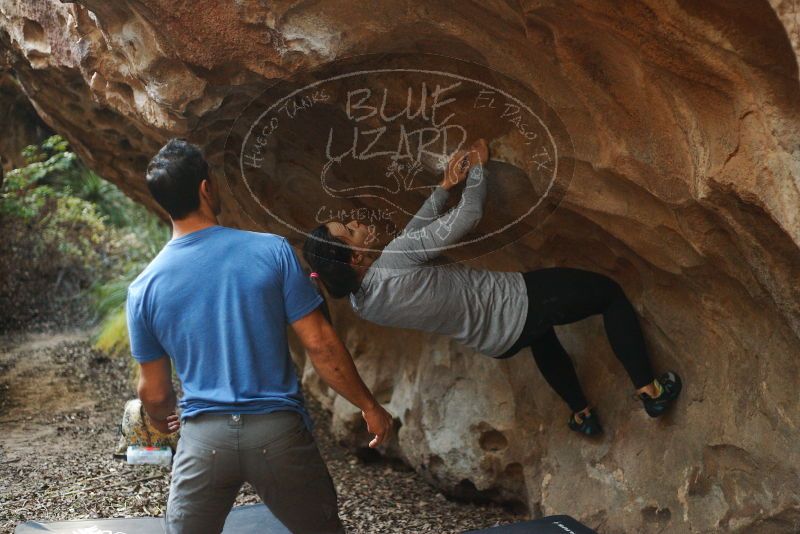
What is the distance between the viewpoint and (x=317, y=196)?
3.96 m

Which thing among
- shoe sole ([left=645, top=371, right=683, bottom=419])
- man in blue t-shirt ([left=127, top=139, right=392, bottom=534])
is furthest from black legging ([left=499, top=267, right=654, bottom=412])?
man in blue t-shirt ([left=127, top=139, right=392, bottom=534])

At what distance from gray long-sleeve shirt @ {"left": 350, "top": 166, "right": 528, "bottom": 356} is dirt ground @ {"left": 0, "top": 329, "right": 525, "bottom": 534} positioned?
1194 millimetres

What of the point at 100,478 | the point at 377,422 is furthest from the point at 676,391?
the point at 100,478

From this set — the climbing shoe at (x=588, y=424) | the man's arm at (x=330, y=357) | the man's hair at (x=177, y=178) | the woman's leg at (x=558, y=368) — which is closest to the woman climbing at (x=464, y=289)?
the woman's leg at (x=558, y=368)

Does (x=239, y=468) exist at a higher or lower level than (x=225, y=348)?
lower

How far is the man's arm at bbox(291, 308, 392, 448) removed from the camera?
2.53m

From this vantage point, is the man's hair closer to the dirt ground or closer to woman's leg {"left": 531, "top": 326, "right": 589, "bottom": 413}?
woman's leg {"left": 531, "top": 326, "right": 589, "bottom": 413}

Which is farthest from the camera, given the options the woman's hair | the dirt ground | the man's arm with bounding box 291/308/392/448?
the dirt ground

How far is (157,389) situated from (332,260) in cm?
78

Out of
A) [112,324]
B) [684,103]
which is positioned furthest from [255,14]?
[112,324]

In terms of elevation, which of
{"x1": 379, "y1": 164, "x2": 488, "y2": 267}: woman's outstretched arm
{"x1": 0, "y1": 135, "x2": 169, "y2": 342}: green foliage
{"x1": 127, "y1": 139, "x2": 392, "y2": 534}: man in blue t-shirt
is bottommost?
{"x1": 0, "y1": 135, "x2": 169, "y2": 342}: green foliage

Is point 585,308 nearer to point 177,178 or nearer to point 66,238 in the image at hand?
point 177,178

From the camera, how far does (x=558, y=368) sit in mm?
3619

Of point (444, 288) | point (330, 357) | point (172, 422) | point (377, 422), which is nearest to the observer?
point (330, 357)
